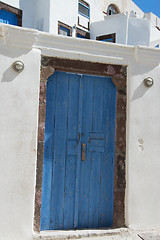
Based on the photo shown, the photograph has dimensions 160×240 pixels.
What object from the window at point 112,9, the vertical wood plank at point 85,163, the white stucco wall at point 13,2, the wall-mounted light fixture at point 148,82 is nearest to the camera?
the vertical wood plank at point 85,163

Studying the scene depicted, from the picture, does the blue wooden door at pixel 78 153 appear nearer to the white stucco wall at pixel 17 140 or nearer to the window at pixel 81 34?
the white stucco wall at pixel 17 140

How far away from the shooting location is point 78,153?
3660 millimetres

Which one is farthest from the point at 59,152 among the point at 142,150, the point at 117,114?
the point at 142,150

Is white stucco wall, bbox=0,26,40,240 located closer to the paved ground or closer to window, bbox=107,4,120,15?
the paved ground

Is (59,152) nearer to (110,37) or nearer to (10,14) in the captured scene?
(10,14)

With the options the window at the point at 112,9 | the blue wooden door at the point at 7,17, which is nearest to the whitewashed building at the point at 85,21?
the blue wooden door at the point at 7,17

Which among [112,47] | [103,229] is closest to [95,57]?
[112,47]

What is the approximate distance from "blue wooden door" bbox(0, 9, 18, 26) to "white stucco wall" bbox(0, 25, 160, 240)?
903 centimetres

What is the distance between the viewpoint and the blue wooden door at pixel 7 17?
11251 millimetres

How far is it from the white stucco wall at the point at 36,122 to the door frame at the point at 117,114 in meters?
0.08

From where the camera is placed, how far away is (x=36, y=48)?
11.3ft

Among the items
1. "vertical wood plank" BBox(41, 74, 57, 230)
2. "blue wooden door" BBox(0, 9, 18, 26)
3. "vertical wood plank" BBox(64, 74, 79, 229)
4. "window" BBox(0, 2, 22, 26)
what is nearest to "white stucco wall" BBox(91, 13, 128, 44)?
"window" BBox(0, 2, 22, 26)

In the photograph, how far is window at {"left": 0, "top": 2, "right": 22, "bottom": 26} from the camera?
11.2m

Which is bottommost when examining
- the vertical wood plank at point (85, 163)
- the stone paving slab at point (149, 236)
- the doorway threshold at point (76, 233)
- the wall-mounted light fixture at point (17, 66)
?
the stone paving slab at point (149, 236)
